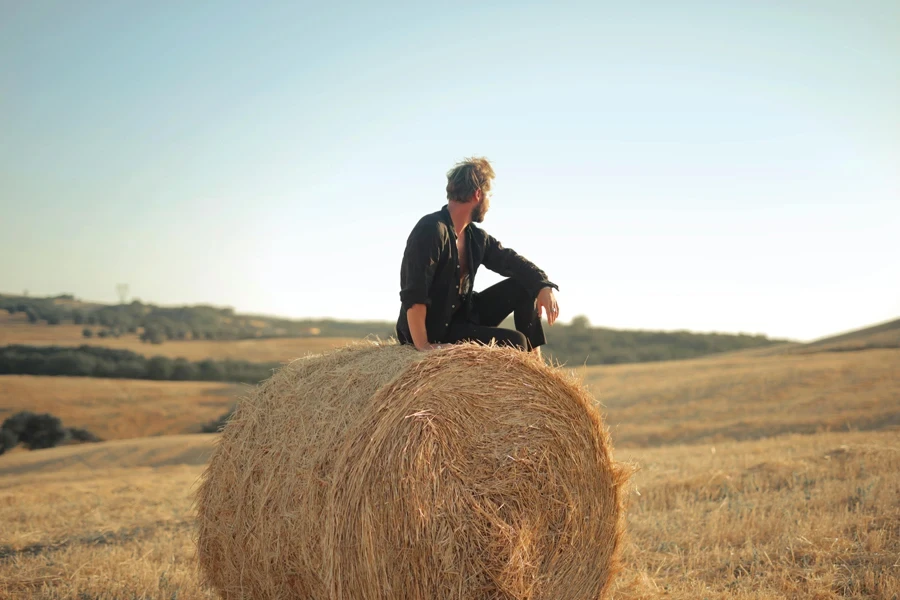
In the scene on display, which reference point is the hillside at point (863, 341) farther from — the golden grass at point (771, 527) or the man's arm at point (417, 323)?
the man's arm at point (417, 323)

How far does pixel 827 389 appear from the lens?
18531mm

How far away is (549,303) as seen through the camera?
16.7 ft

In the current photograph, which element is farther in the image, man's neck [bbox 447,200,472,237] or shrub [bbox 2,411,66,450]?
shrub [bbox 2,411,66,450]

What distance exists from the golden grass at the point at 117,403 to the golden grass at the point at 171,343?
4.86ft

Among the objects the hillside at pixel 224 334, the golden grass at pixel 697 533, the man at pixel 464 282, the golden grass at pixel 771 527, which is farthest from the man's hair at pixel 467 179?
the hillside at pixel 224 334

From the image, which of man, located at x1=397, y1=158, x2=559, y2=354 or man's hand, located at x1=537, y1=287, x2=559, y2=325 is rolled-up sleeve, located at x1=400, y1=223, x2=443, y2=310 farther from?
man's hand, located at x1=537, y1=287, x2=559, y2=325

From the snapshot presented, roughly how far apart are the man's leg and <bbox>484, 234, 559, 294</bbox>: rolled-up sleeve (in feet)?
0.20

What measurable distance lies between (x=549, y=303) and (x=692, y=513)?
10.4ft

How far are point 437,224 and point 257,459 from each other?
1.92 metres

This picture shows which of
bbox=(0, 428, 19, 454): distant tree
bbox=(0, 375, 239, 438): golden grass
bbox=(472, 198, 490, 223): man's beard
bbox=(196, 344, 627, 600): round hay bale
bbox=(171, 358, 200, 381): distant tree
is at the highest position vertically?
bbox=(472, 198, 490, 223): man's beard

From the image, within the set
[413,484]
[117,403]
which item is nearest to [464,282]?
[413,484]

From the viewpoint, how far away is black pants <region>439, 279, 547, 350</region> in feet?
16.5

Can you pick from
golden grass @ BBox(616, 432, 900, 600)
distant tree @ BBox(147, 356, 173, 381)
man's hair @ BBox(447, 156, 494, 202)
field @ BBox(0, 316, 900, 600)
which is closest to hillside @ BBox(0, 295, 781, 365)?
distant tree @ BBox(147, 356, 173, 381)

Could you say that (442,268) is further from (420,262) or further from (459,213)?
(459,213)
